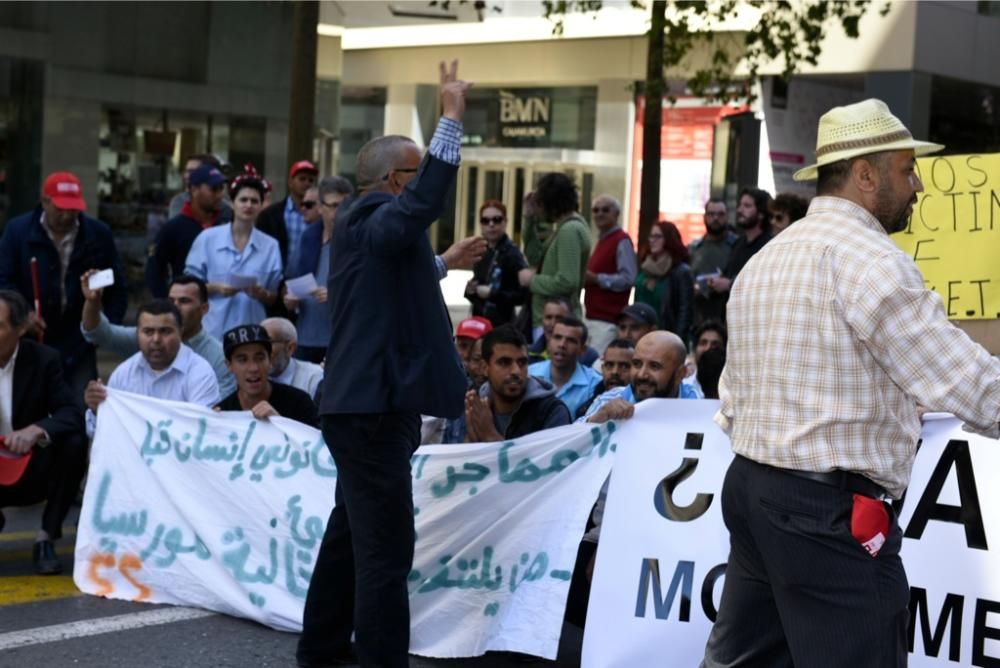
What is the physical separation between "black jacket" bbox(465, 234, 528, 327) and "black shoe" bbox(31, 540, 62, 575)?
400cm

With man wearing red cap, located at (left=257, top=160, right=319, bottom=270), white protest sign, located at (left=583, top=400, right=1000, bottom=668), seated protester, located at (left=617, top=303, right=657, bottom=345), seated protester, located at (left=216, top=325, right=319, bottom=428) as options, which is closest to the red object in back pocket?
white protest sign, located at (left=583, top=400, right=1000, bottom=668)

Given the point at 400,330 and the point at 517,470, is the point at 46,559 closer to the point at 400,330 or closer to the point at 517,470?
the point at 517,470

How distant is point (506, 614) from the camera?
5.82 metres

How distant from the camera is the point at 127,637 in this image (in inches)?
239

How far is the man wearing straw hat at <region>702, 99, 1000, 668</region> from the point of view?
11.8 ft

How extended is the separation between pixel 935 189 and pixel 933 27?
51.2 feet

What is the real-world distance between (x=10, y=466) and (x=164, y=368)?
90 cm

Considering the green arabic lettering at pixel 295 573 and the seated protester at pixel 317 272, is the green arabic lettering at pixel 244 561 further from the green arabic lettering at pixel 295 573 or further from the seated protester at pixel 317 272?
the seated protester at pixel 317 272

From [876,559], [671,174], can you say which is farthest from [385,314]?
[671,174]

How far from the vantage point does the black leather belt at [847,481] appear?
12.1 feet

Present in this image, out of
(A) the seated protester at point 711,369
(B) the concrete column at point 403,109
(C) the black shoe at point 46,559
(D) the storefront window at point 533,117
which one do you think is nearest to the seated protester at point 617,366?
(A) the seated protester at point 711,369

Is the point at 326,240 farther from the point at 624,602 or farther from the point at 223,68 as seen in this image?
the point at 223,68

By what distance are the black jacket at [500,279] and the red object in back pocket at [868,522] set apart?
22.8ft

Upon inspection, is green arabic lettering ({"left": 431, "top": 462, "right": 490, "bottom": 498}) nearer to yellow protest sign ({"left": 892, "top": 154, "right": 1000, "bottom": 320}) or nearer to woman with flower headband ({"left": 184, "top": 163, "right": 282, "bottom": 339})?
yellow protest sign ({"left": 892, "top": 154, "right": 1000, "bottom": 320})
